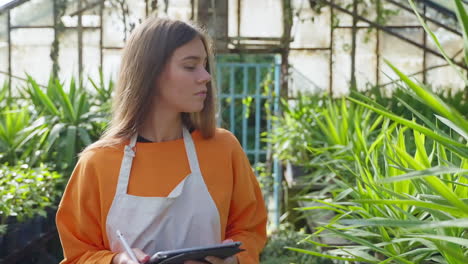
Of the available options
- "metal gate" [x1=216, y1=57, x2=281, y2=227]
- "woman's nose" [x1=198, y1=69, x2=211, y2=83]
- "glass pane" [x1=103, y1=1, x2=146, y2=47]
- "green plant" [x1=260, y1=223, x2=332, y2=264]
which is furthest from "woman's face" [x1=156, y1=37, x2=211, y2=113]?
"glass pane" [x1=103, y1=1, x2=146, y2=47]

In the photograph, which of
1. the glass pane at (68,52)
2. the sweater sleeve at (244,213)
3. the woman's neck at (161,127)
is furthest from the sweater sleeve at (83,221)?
the glass pane at (68,52)

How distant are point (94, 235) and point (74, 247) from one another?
0.18 ft

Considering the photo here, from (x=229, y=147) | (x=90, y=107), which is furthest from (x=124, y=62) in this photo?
(x=90, y=107)

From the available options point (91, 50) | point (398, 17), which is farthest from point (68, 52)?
point (398, 17)

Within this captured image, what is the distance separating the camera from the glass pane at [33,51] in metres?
7.18

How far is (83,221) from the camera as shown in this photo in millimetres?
1740

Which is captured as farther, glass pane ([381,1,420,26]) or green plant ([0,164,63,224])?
glass pane ([381,1,420,26])

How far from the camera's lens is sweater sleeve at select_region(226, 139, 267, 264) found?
183 centimetres

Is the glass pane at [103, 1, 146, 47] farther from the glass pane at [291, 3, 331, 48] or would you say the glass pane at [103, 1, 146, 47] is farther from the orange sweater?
the orange sweater

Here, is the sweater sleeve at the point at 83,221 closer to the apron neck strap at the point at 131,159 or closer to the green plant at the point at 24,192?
the apron neck strap at the point at 131,159

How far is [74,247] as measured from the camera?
5.69 feet

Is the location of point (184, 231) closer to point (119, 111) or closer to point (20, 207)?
point (119, 111)

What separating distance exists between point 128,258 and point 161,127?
14.0 inches

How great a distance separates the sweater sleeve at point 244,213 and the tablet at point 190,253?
8.6 inches
